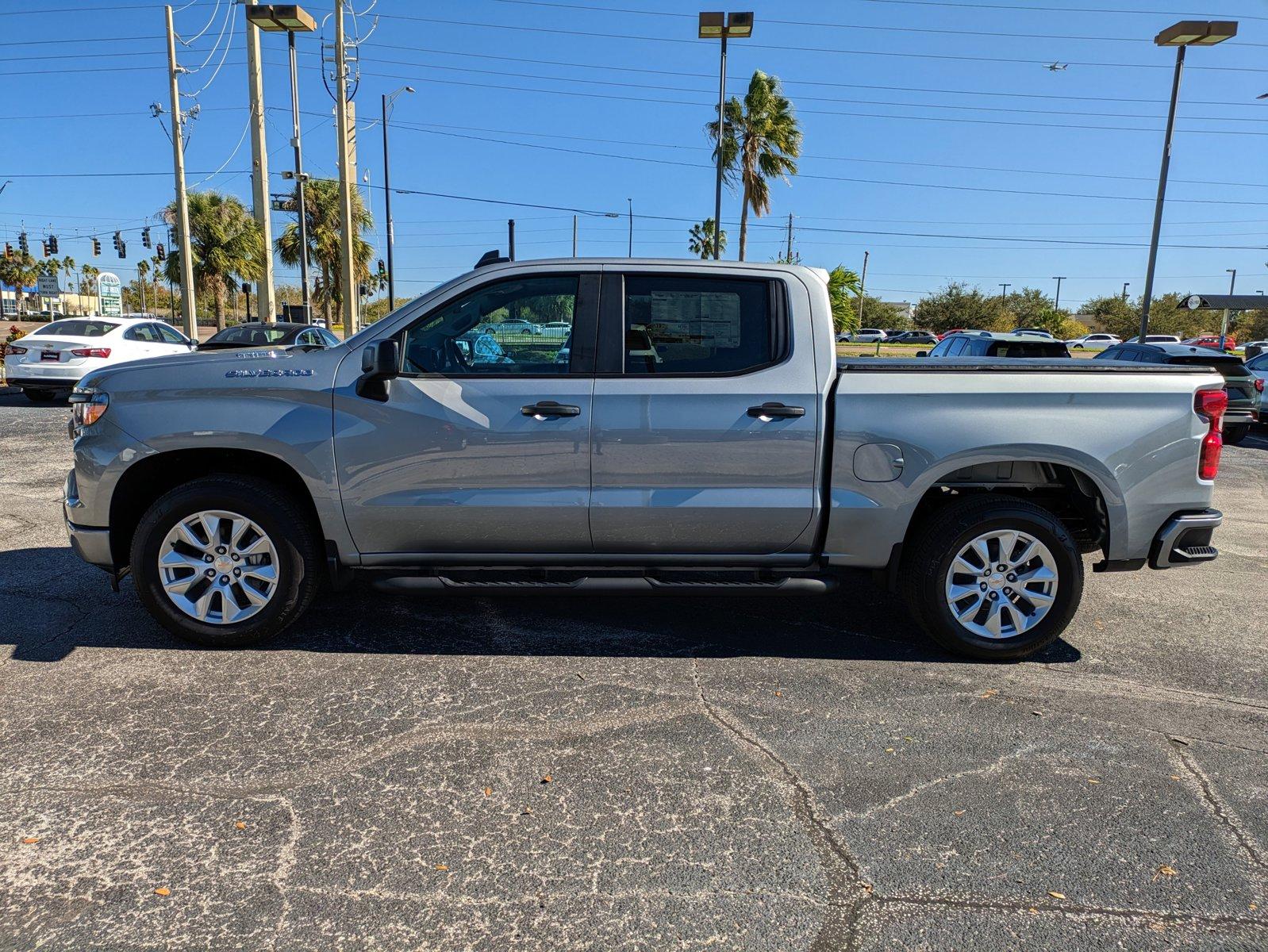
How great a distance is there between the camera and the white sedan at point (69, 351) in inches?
595

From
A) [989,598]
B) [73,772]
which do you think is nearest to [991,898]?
[989,598]

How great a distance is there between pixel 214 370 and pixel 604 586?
2.15 metres

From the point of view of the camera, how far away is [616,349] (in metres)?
4.32

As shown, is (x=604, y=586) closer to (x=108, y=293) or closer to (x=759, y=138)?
(x=759, y=138)

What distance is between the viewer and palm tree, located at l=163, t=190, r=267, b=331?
152 ft

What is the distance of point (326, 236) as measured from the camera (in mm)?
46344

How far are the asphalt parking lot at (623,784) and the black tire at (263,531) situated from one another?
15 centimetres

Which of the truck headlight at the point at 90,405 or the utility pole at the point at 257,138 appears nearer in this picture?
the truck headlight at the point at 90,405

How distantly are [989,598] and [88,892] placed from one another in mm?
3832

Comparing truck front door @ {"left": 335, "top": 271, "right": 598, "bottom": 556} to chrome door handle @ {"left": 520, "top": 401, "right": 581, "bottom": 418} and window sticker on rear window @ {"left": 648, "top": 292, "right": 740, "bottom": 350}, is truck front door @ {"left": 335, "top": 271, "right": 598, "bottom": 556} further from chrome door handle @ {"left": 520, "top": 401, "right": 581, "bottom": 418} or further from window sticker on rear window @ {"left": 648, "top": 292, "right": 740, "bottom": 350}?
window sticker on rear window @ {"left": 648, "top": 292, "right": 740, "bottom": 350}

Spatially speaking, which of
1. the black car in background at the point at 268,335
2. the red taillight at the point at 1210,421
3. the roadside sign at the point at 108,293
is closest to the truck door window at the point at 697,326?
the red taillight at the point at 1210,421

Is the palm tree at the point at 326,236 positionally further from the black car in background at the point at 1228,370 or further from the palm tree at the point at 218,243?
the black car in background at the point at 1228,370

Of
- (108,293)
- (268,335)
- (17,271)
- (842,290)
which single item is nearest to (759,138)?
(842,290)

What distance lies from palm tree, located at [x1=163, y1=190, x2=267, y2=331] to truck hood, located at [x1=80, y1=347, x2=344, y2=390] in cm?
4654
